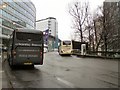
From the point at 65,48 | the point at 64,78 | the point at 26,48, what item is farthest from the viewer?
the point at 65,48

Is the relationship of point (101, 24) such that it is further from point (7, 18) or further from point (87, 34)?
point (7, 18)

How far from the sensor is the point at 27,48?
20297 millimetres

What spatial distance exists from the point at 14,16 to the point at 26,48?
89.5 meters

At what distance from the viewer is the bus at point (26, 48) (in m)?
20.0

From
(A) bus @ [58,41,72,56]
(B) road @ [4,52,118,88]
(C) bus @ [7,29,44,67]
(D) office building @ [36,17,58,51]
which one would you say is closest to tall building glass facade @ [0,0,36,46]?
(D) office building @ [36,17,58,51]

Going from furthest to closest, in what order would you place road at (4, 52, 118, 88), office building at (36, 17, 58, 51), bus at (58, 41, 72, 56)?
office building at (36, 17, 58, 51)
bus at (58, 41, 72, 56)
road at (4, 52, 118, 88)

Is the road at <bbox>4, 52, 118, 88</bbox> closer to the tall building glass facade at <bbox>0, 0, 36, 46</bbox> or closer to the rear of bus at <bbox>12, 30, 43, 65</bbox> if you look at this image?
the rear of bus at <bbox>12, 30, 43, 65</bbox>

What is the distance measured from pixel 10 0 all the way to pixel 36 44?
268 ft

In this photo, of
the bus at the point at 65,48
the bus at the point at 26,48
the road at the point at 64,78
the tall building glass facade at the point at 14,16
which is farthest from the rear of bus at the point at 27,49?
the tall building glass facade at the point at 14,16

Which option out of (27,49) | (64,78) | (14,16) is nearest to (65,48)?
(27,49)

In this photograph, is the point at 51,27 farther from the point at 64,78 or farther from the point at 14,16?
the point at 64,78

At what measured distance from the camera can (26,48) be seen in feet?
66.4

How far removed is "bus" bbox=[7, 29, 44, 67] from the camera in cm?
2000

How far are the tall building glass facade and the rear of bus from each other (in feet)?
204
